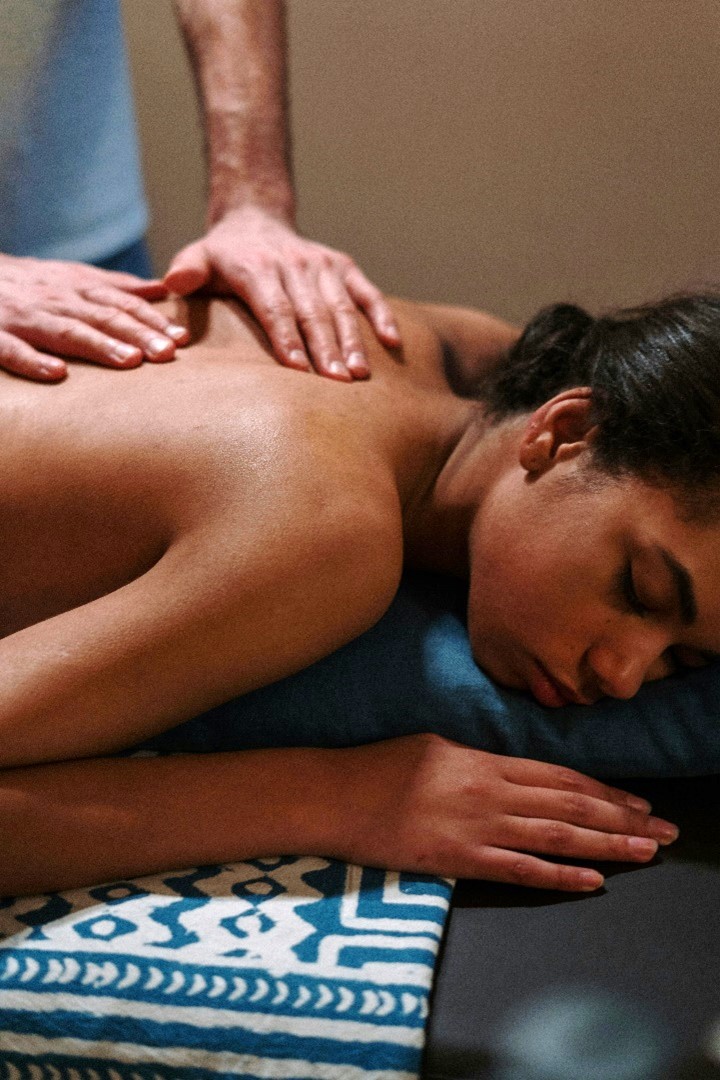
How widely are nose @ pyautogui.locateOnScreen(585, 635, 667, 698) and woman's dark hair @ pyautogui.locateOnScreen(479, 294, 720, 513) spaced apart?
143mm

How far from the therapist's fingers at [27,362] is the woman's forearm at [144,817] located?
0.42m

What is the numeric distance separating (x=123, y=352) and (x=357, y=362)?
0.88ft

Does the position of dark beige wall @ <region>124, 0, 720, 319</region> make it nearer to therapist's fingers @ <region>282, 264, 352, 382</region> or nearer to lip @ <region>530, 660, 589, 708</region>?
therapist's fingers @ <region>282, 264, 352, 382</region>

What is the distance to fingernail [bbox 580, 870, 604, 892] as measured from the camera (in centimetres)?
96

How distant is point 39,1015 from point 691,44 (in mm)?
1891

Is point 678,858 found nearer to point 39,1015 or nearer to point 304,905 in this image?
point 304,905

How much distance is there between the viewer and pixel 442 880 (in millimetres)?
971

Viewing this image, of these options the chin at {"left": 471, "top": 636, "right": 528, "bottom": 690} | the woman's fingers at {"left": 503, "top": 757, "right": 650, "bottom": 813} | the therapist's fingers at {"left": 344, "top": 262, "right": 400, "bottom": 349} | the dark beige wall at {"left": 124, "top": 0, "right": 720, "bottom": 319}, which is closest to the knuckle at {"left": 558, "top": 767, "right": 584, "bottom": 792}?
the woman's fingers at {"left": 503, "top": 757, "right": 650, "bottom": 813}

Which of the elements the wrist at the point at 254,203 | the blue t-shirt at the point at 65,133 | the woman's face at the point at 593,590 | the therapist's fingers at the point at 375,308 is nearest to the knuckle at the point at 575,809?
the woman's face at the point at 593,590

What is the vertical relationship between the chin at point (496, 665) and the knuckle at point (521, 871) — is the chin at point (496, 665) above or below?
above

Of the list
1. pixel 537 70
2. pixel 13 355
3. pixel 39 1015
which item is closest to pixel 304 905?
pixel 39 1015

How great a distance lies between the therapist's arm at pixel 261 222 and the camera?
49.7 inches

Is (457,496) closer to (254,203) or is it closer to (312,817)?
(312,817)

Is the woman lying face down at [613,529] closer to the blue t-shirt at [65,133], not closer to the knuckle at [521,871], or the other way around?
the knuckle at [521,871]
